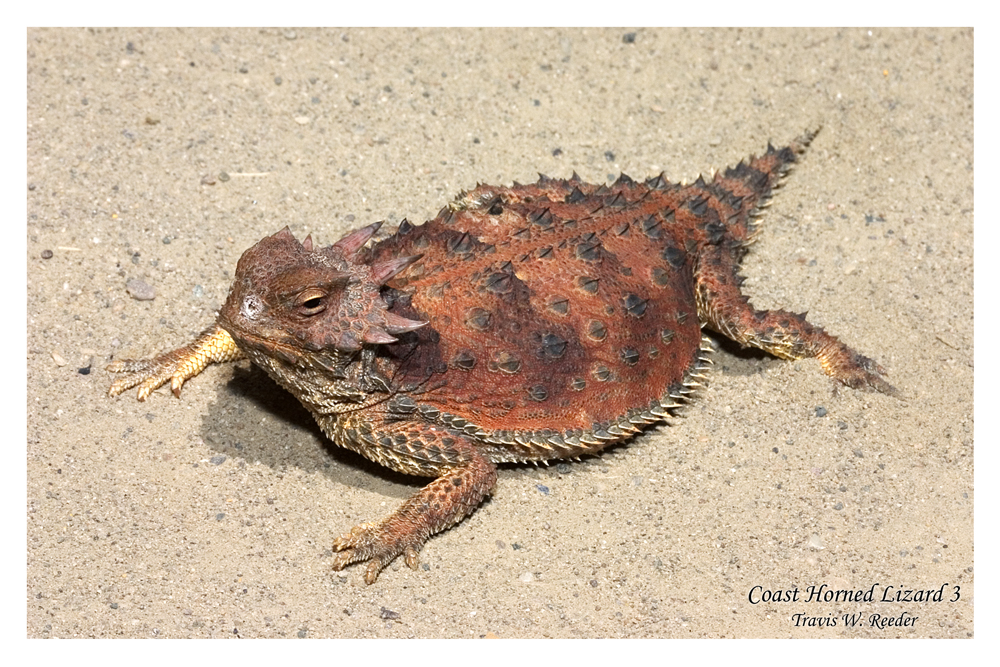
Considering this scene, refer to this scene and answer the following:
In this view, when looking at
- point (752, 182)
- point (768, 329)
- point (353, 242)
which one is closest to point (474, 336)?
point (353, 242)

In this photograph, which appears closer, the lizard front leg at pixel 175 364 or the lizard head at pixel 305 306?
the lizard head at pixel 305 306

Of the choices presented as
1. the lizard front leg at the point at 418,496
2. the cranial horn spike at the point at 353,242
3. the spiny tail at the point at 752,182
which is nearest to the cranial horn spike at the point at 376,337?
the cranial horn spike at the point at 353,242

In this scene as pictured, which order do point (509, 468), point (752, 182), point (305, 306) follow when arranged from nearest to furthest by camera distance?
point (305, 306), point (509, 468), point (752, 182)

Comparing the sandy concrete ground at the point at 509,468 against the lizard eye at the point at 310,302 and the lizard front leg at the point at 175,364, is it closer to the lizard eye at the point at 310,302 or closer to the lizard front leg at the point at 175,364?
the lizard front leg at the point at 175,364

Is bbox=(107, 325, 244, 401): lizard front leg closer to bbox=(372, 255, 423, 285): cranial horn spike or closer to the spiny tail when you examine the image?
bbox=(372, 255, 423, 285): cranial horn spike

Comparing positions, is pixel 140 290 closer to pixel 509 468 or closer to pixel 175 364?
pixel 175 364

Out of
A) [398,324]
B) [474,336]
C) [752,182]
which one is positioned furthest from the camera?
[752,182]

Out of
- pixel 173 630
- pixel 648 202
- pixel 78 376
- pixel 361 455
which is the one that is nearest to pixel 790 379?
pixel 648 202
